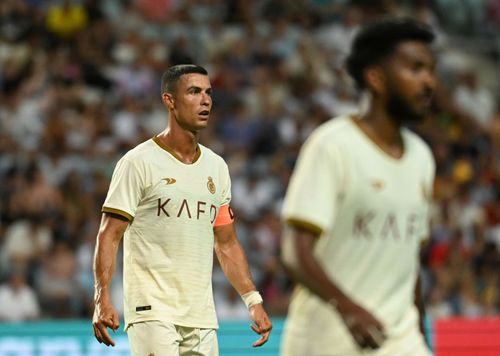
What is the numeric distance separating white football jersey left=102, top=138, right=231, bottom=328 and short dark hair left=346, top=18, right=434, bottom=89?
2.57 m

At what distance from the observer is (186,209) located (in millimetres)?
7180

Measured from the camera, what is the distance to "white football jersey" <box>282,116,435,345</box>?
15.1 ft

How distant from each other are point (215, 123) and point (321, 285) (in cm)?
1152

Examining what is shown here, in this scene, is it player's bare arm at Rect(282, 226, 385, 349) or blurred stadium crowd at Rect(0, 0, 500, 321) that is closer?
player's bare arm at Rect(282, 226, 385, 349)

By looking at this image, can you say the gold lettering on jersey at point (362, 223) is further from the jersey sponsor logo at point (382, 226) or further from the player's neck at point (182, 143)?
the player's neck at point (182, 143)

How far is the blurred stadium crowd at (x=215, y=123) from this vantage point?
13578 mm

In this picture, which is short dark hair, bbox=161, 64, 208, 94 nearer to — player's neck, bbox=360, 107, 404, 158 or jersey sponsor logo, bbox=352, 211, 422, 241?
player's neck, bbox=360, 107, 404, 158

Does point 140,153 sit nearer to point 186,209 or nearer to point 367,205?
point 186,209

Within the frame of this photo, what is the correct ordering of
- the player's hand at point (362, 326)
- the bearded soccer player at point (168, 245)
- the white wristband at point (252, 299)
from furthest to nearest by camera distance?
the white wristband at point (252, 299)
the bearded soccer player at point (168, 245)
the player's hand at point (362, 326)

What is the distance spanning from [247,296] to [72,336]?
446 centimetres

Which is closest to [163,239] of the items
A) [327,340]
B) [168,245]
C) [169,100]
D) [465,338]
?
[168,245]

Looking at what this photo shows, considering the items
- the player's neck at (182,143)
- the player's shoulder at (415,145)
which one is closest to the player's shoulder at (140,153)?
the player's neck at (182,143)

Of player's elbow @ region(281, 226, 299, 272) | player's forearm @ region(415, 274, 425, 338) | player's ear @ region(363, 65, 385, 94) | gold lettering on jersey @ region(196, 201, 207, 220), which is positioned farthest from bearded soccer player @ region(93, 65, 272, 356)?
player's ear @ region(363, 65, 385, 94)

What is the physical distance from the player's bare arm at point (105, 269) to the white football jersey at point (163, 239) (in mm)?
87
